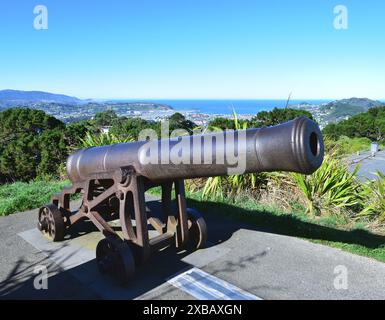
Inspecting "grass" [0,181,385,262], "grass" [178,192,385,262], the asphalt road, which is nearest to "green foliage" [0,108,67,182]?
"grass" [0,181,385,262]

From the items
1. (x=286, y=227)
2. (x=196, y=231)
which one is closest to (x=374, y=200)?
(x=286, y=227)

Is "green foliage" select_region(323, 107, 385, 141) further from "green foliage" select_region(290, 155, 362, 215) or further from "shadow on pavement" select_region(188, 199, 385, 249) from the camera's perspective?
"shadow on pavement" select_region(188, 199, 385, 249)

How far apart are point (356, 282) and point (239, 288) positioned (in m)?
1.16

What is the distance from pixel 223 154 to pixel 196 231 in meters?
1.64

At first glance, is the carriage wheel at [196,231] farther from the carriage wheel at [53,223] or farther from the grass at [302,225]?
the carriage wheel at [53,223]

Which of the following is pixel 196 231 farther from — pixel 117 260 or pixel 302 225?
pixel 302 225

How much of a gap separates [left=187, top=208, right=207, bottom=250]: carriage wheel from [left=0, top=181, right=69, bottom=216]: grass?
12.3ft

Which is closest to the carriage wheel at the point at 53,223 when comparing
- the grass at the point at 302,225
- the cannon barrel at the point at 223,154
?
the cannon barrel at the point at 223,154

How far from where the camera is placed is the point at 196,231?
4.46 metres

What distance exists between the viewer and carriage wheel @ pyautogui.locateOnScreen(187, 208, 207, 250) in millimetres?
4410

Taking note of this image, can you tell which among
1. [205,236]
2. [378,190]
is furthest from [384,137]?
[205,236]

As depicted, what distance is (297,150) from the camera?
2666 millimetres

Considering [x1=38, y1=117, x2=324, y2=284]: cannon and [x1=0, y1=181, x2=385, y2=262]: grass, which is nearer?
[x1=38, y1=117, x2=324, y2=284]: cannon

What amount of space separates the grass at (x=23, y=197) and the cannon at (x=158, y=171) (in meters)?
1.86
